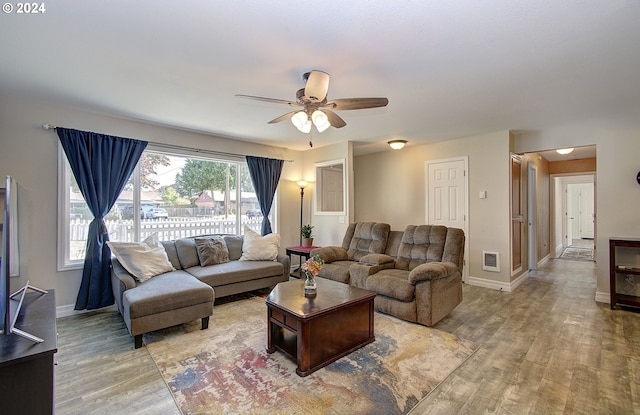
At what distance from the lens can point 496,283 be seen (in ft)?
15.1

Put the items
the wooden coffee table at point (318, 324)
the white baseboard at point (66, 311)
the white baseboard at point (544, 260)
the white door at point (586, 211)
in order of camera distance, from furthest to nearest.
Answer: the white door at point (586, 211), the white baseboard at point (544, 260), the white baseboard at point (66, 311), the wooden coffee table at point (318, 324)

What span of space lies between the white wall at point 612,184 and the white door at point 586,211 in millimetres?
7933

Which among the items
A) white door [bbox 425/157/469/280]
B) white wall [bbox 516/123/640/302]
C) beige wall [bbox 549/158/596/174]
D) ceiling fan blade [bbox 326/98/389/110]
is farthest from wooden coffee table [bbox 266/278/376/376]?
beige wall [bbox 549/158/596/174]

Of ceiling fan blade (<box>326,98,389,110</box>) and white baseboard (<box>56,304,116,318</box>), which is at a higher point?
ceiling fan blade (<box>326,98,389,110</box>)

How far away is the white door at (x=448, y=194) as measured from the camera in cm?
497

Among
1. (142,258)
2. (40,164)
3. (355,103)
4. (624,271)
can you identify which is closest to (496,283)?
(624,271)

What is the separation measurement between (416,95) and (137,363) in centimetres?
359

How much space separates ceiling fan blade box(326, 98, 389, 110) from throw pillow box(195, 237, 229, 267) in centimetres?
277

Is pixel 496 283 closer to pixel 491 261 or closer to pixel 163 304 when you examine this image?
pixel 491 261

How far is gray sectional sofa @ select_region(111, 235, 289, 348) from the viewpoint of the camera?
2748mm

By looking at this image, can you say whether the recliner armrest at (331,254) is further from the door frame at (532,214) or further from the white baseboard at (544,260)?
the white baseboard at (544,260)

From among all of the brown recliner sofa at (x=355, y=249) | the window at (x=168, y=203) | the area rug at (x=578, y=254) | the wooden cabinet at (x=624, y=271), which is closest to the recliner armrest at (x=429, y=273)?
the brown recliner sofa at (x=355, y=249)

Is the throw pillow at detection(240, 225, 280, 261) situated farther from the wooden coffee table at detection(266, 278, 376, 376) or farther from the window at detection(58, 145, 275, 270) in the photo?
the wooden coffee table at detection(266, 278, 376, 376)

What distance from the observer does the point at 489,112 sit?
3576 mm
